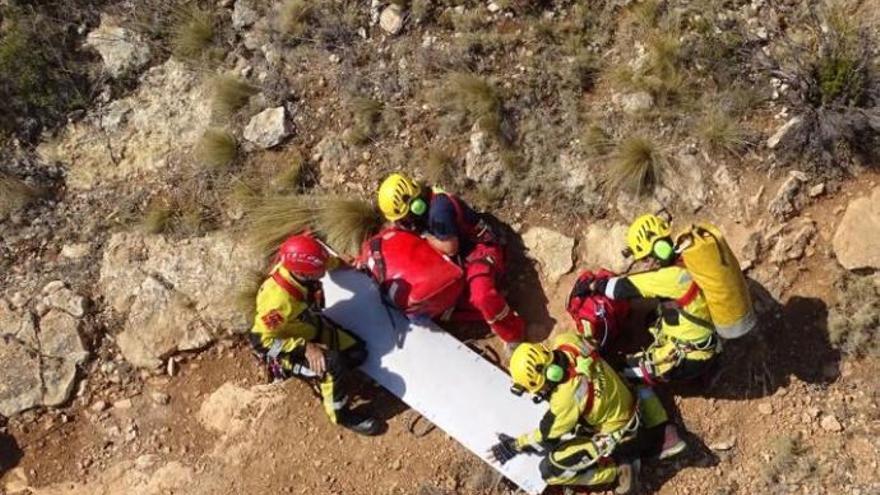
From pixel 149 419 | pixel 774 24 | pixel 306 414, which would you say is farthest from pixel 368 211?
pixel 774 24

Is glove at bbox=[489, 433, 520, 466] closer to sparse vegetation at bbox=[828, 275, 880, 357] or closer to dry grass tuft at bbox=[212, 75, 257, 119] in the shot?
sparse vegetation at bbox=[828, 275, 880, 357]

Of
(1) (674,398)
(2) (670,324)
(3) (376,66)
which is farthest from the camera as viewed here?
(3) (376,66)

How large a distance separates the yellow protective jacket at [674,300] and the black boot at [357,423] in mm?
2337

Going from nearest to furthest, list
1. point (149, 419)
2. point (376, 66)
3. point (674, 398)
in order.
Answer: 1. point (674, 398)
2. point (149, 419)
3. point (376, 66)

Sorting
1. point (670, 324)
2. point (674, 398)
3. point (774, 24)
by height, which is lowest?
point (674, 398)

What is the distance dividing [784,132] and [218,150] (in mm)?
5156

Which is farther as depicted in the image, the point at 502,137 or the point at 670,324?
the point at 502,137

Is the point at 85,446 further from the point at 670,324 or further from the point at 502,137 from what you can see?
the point at 670,324

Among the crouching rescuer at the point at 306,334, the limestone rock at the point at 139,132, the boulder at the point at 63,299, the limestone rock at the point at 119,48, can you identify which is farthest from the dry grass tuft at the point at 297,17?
the boulder at the point at 63,299

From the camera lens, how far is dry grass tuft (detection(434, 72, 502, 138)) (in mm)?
7539

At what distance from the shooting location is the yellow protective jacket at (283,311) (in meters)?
6.46

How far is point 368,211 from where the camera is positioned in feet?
24.5

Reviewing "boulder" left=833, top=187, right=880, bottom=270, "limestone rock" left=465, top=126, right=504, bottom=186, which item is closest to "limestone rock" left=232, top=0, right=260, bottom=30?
"limestone rock" left=465, top=126, right=504, bottom=186

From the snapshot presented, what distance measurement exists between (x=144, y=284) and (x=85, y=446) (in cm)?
152
